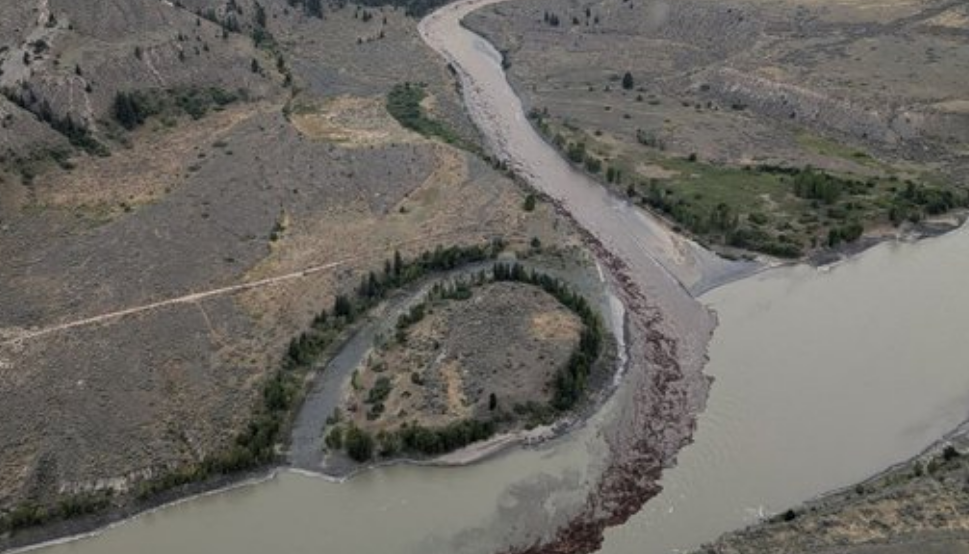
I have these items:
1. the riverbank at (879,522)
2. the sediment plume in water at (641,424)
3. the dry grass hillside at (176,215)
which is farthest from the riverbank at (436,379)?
the riverbank at (879,522)

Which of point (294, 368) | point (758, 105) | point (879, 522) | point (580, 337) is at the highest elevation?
point (758, 105)

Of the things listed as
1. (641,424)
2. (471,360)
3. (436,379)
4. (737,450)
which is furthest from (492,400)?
(737,450)

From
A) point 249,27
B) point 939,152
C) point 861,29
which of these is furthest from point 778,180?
point 249,27

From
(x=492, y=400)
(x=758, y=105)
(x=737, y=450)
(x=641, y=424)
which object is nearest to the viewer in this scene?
(x=737, y=450)

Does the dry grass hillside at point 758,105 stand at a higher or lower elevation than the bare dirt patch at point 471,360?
higher

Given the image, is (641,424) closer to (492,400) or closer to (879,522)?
(492,400)

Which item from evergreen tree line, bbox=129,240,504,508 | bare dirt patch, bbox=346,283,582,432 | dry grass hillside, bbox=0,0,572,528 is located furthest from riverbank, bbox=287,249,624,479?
dry grass hillside, bbox=0,0,572,528

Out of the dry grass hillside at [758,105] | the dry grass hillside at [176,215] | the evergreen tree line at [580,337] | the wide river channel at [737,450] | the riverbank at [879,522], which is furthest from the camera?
the dry grass hillside at [758,105]

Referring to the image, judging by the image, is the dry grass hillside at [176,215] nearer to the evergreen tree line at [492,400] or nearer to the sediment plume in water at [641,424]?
the evergreen tree line at [492,400]
